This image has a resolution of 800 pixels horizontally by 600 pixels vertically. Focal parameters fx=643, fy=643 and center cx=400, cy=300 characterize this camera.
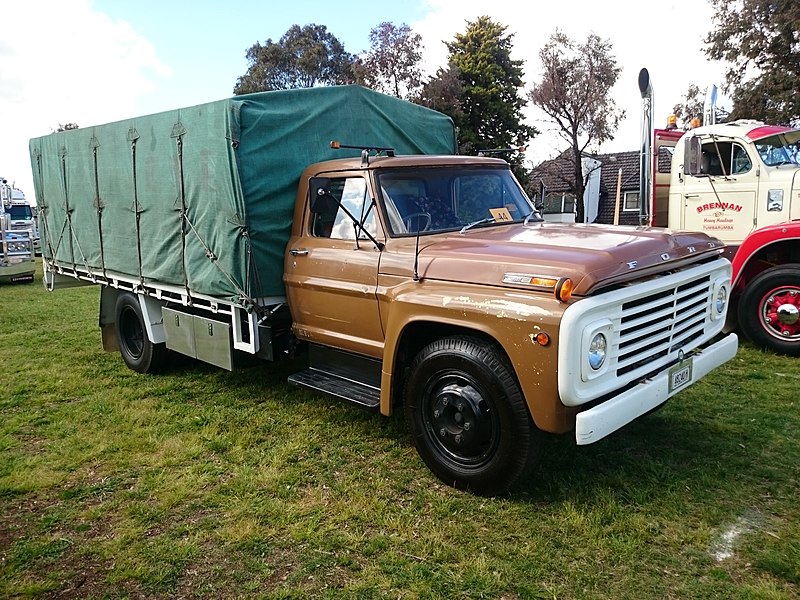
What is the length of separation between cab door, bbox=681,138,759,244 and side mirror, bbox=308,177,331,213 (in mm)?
4791

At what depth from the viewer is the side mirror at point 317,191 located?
482 centimetres

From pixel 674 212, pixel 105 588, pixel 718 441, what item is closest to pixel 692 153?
pixel 674 212

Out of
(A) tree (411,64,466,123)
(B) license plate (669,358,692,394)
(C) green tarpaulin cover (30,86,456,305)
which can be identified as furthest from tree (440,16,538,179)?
(B) license plate (669,358,692,394)

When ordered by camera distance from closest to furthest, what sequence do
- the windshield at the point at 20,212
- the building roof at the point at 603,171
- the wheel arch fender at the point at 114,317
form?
the wheel arch fender at the point at 114,317 → the windshield at the point at 20,212 → the building roof at the point at 603,171

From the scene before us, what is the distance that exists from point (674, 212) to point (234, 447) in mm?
6351

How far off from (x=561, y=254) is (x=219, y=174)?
3087mm

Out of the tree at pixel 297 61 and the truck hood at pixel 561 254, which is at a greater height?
the tree at pixel 297 61

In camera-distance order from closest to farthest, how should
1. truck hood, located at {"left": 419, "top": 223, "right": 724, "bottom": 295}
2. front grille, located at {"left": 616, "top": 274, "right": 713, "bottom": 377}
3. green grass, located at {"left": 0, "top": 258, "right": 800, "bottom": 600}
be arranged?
green grass, located at {"left": 0, "top": 258, "right": 800, "bottom": 600} < truck hood, located at {"left": 419, "top": 223, "right": 724, "bottom": 295} < front grille, located at {"left": 616, "top": 274, "right": 713, "bottom": 377}

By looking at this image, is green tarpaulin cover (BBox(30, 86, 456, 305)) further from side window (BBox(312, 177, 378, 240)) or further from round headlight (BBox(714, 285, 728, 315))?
round headlight (BBox(714, 285, 728, 315))

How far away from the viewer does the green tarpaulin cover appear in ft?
17.6

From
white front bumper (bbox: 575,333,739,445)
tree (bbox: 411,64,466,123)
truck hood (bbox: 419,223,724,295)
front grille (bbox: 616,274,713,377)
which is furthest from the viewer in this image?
tree (bbox: 411,64,466,123)

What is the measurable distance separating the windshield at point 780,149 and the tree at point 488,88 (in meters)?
18.4

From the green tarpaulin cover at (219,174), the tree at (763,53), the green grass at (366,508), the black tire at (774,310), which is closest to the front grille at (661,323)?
the green grass at (366,508)

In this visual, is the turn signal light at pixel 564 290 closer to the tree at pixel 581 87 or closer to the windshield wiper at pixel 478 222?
the windshield wiper at pixel 478 222
